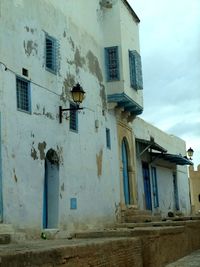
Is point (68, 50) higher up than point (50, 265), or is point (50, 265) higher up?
point (68, 50)

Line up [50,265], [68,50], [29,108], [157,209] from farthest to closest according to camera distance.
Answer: [157,209], [68,50], [29,108], [50,265]

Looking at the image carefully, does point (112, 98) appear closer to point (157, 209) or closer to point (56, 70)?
point (56, 70)

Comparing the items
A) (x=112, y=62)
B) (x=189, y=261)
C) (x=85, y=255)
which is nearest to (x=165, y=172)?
(x=112, y=62)

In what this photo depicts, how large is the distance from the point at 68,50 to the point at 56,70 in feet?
3.88

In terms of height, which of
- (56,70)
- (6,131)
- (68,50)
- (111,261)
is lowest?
(111,261)

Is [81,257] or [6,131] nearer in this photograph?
[81,257]

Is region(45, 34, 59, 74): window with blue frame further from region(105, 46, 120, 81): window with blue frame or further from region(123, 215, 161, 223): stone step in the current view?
region(123, 215, 161, 223): stone step

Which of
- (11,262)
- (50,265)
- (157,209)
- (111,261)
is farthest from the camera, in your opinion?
(157,209)

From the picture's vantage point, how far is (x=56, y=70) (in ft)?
40.8

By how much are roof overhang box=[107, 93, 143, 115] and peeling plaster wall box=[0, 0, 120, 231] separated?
1.23 ft

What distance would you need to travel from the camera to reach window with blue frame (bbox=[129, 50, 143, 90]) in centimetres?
1712

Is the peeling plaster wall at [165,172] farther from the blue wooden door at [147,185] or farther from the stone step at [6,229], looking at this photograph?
the stone step at [6,229]

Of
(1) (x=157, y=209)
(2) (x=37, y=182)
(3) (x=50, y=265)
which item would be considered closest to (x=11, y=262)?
(3) (x=50, y=265)

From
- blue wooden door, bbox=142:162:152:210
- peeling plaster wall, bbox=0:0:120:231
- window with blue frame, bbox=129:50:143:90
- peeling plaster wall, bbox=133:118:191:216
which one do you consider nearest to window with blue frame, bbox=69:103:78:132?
peeling plaster wall, bbox=0:0:120:231
